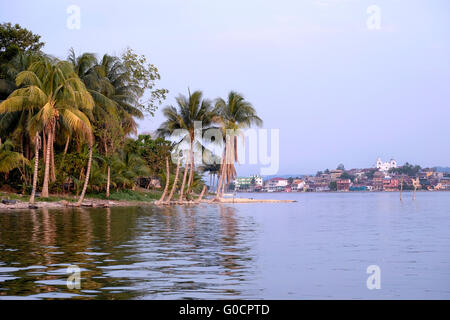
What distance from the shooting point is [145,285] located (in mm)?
9391

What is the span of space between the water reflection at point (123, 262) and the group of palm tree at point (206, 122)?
100 feet

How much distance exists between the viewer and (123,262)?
1220 centimetres

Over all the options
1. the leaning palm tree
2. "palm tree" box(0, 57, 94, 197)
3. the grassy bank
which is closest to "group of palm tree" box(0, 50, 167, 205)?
"palm tree" box(0, 57, 94, 197)

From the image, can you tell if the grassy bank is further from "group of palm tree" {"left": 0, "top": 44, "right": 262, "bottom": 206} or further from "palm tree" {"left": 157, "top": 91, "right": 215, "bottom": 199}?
"palm tree" {"left": 157, "top": 91, "right": 215, "bottom": 199}

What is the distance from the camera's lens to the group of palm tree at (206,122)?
51.2 meters

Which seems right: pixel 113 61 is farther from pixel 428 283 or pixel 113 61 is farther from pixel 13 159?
pixel 428 283

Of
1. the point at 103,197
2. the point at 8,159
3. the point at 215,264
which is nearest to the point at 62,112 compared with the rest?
the point at 8,159

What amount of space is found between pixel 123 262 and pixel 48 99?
27.9 m

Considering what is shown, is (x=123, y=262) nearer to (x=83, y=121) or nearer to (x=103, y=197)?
(x=83, y=121)

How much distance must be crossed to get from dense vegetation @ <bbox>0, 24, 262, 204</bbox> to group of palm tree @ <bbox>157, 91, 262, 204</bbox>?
94mm

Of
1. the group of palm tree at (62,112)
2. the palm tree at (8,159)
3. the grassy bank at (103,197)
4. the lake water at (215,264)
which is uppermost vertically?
the group of palm tree at (62,112)

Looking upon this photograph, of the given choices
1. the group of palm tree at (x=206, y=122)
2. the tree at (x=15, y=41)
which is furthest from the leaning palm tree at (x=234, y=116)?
the tree at (x=15, y=41)

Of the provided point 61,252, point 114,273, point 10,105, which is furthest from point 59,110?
point 114,273

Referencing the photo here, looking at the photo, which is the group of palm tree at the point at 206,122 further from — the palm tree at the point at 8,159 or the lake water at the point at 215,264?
the lake water at the point at 215,264
